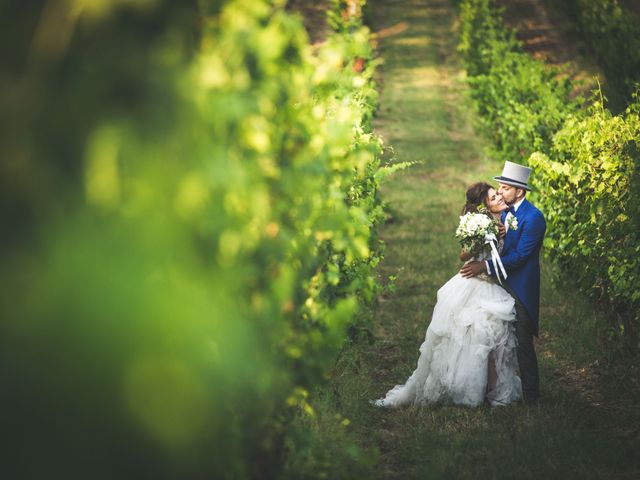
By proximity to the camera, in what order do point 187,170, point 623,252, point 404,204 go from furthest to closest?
point 404,204, point 623,252, point 187,170

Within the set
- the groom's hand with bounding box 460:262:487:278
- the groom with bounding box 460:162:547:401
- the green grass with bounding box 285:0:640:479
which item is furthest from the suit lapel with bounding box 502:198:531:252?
Answer: the green grass with bounding box 285:0:640:479

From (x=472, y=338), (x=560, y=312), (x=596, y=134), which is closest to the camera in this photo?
(x=472, y=338)

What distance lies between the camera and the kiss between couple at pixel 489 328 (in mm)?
6152

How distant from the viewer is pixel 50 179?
185cm

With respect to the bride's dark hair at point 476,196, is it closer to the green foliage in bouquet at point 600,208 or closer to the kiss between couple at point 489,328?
the kiss between couple at point 489,328

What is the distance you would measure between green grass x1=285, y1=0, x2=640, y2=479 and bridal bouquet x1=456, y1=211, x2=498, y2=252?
1.27 metres

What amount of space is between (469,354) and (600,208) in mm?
2533

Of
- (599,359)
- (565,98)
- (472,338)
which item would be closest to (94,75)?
(472,338)

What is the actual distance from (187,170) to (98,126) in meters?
0.31

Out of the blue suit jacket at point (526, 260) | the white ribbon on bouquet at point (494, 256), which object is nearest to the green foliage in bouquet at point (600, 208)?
the blue suit jacket at point (526, 260)

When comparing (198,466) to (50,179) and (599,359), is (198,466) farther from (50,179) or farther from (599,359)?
(599,359)

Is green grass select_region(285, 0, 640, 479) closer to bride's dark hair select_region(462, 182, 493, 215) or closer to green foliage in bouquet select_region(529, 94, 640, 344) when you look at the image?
green foliage in bouquet select_region(529, 94, 640, 344)

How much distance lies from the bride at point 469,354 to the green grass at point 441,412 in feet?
0.53

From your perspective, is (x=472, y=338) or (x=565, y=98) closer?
(x=472, y=338)
